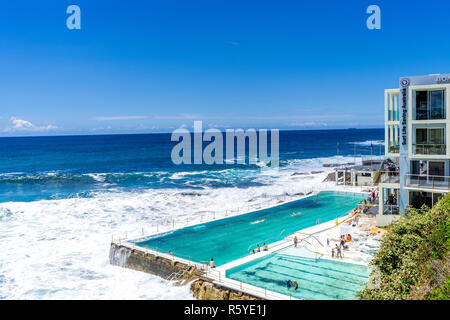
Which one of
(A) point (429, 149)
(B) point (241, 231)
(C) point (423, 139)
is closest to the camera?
(A) point (429, 149)

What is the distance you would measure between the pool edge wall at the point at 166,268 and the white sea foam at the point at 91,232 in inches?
19.3

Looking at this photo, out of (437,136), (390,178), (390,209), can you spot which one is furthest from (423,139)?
(390,209)

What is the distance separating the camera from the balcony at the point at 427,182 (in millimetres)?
22000

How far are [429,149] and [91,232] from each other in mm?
26455

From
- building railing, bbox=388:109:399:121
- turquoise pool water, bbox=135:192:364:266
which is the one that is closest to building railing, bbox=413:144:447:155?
building railing, bbox=388:109:399:121

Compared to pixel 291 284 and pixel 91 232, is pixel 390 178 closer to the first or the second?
pixel 291 284

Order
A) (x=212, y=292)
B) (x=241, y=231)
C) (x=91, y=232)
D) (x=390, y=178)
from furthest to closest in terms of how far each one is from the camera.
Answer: (x=91, y=232)
(x=241, y=231)
(x=390, y=178)
(x=212, y=292)

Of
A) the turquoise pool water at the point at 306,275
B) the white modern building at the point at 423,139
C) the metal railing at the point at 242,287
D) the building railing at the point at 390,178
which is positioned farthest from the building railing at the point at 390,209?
the metal railing at the point at 242,287

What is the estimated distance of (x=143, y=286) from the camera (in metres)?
21.2

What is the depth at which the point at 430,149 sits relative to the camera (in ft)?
74.1
